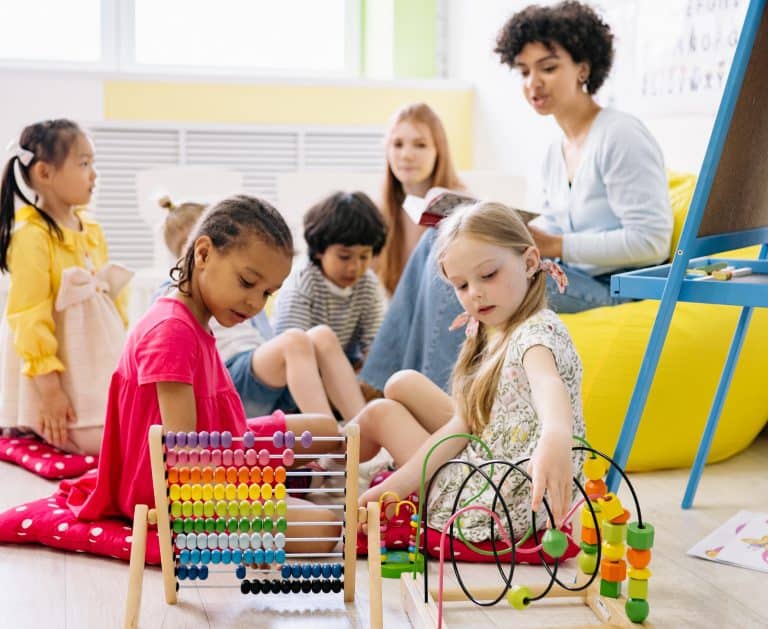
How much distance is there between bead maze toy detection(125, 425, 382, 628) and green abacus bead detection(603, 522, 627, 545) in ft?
1.15

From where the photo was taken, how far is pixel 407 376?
87.8 inches

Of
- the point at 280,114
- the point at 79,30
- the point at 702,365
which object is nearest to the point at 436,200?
the point at 702,365

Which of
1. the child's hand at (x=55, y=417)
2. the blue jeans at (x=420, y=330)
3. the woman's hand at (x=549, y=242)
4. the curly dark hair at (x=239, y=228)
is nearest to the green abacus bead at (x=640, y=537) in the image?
the curly dark hair at (x=239, y=228)

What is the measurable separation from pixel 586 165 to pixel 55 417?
1498mm

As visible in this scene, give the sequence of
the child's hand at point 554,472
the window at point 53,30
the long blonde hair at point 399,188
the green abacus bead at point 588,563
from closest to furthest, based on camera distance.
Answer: the child's hand at point 554,472 → the green abacus bead at point 588,563 → the long blonde hair at point 399,188 → the window at point 53,30

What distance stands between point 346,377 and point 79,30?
9.84 feet

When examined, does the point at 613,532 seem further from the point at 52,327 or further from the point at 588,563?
the point at 52,327

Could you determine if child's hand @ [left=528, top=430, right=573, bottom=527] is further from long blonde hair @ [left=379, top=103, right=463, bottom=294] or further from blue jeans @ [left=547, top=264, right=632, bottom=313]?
long blonde hair @ [left=379, top=103, right=463, bottom=294]

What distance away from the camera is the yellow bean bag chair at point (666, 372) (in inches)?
96.0

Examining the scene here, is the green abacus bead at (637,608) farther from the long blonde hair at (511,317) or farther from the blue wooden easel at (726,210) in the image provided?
the long blonde hair at (511,317)

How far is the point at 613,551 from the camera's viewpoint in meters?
1.58

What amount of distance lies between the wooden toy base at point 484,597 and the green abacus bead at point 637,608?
11 mm

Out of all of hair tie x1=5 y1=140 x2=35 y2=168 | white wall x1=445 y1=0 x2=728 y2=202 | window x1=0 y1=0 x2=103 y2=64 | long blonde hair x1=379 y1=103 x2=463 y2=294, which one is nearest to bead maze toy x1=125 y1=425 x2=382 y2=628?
hair tie x1=5 y1=140 x2=35 y2=168

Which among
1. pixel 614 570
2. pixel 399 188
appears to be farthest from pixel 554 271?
pixel 399 188
